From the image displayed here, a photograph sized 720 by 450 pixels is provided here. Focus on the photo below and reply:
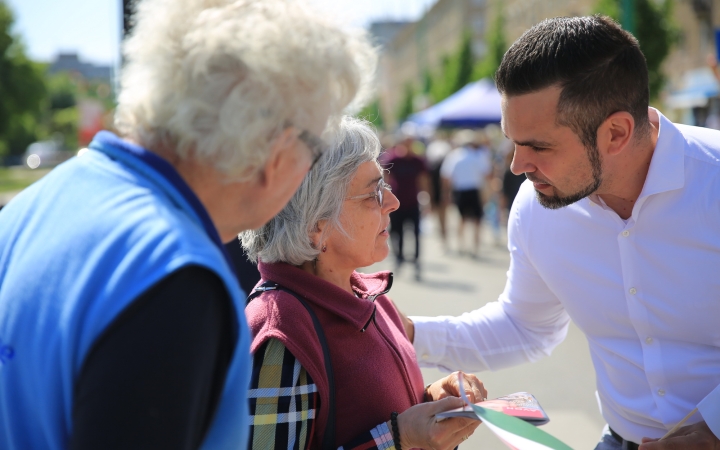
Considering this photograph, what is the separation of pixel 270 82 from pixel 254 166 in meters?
0.14

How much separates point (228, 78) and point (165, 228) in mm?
270

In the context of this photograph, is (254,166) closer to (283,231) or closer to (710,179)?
(283,231)

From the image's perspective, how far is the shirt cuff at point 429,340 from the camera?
2336 millimetres

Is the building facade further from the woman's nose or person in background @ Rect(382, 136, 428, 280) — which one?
person in background @ Rect(382, 136, 428, 280)

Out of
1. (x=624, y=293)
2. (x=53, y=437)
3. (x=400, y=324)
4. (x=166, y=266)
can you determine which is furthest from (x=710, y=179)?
(x=53, y=437)

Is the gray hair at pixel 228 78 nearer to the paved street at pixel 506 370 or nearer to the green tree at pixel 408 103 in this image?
the paved street at pixel 506 370

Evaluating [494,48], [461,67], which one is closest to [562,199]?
[494,48]

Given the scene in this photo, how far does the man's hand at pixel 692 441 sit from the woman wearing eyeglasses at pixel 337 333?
485 millimetres

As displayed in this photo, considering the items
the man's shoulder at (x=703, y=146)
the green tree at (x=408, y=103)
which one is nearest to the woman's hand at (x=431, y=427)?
the man's shoulder at (x=703, y=146)

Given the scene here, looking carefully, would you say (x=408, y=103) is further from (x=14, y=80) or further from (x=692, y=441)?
(x=692, y=441)

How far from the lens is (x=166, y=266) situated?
3.00 ft

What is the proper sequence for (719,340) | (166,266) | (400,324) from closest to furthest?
(166,266)
(719,340)
(400,324)

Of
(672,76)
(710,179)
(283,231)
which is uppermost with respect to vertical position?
(710,179)

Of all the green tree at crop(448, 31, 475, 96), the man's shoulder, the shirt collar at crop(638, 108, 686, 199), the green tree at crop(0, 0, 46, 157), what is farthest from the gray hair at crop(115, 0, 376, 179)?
the green tree at crop(0, 0, 46, 157)
